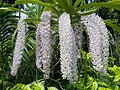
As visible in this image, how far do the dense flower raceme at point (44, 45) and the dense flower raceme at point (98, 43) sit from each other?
11.9 inches

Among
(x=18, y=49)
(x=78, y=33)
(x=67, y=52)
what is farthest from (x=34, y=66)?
(x=67, y=52)

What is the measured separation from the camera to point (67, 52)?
2211mm

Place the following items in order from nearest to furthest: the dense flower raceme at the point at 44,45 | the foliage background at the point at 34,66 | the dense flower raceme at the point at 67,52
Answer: the dense flower raceme at the point at 67,52 → the dense flower raceme at the point at 44,45 → the foliage background at the point at 34,66

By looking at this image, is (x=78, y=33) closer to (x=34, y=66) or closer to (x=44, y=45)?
(x=44, y=45)

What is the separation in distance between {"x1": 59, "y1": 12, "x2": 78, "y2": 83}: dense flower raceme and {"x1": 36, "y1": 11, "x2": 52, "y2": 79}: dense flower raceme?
0.60ft

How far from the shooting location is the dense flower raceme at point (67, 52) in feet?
7.09

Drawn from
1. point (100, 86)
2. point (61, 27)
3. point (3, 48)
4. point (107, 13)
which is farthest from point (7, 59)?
point (107, 13)

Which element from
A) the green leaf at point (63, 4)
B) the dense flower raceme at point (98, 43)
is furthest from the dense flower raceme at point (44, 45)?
the dense flower raceme at point (98, 43)

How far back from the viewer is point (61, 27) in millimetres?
2326

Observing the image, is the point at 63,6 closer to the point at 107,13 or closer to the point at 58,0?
the point at 58,0

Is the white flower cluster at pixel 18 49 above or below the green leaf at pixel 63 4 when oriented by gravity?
below

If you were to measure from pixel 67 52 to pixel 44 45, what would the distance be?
29cm

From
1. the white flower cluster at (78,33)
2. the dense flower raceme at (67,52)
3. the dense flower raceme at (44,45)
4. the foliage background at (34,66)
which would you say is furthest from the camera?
the foliage background at (34,66)

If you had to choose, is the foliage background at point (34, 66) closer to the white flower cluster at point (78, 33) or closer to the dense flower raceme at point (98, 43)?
the white flower cluster at point (78, 33)
